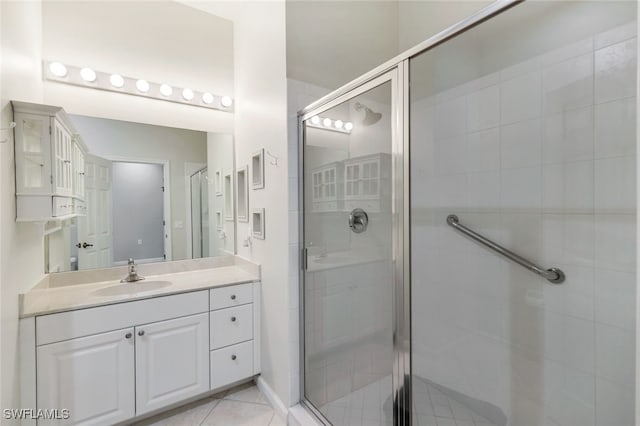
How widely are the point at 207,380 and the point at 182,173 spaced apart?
1.55m

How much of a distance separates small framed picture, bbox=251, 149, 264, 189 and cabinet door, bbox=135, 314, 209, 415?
0.94 meters

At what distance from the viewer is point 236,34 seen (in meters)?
2.51

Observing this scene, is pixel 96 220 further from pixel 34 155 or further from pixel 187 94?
pixel 187 94

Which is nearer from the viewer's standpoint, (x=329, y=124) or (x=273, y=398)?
(x=329, y=124)

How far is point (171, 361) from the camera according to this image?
1.77 m

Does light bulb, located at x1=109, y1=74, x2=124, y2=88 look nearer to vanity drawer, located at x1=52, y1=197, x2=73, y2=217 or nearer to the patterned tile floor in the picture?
vanity drawer, located at x1=52, y1=197, x2=73, y2=217

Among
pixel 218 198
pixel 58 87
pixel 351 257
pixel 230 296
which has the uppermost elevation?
pixel 58 87

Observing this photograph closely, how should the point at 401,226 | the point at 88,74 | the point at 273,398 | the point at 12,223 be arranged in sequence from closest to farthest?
the point at 401,226 → the point at 12,223 → the point at 273,398 → the point at 88,74

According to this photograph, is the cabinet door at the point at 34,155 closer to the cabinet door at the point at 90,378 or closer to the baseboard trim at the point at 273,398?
the cabinet door at the point at 90,378

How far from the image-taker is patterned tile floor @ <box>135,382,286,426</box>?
177 centimetres

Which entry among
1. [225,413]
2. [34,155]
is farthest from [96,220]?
[225,413]

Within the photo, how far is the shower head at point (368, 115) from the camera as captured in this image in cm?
141

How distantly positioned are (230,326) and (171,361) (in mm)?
381

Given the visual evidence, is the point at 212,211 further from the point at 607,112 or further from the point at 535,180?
the point at 607,112
